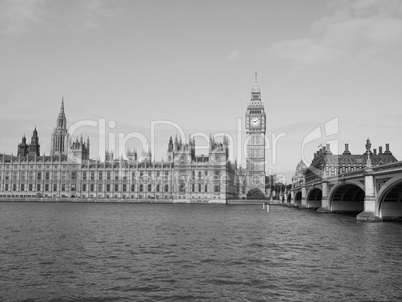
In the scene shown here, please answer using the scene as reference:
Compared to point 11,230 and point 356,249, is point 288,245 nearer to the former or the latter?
point 356,249

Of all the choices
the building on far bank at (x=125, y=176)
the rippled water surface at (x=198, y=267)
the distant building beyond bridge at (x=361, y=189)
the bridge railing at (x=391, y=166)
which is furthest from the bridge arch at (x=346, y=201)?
the building on far bank at (x=125, y=176)

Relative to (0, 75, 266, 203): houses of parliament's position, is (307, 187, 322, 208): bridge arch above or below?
below

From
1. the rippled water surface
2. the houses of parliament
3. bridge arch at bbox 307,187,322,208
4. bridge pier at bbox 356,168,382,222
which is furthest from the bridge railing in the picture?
the houses of parliament

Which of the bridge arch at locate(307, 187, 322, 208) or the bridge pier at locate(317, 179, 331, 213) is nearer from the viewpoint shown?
the bridge pier at locate(317, 179, 331, 213)

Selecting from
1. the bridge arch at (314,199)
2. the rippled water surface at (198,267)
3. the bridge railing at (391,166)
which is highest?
the bridge railing at (391,166)

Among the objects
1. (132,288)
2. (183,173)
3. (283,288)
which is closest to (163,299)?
(132,288)

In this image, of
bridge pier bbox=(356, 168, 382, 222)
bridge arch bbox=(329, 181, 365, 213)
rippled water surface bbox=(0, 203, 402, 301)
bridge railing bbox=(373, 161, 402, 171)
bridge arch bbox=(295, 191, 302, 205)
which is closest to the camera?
rippled water surface bbox=(0, 203, 402, 301)

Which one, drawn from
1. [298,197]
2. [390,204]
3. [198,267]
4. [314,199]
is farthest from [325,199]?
[198,267]

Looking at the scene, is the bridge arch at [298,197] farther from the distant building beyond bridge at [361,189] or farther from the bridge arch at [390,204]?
the bridge arch at [390,204]

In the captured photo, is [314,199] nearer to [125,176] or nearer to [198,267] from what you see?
[125,176]

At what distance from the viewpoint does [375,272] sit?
25.4 m

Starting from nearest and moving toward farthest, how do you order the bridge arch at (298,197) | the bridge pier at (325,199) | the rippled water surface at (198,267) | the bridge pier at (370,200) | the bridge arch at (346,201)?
the rippled water surface at (198,267) → the bridge pier at (370,200) → the bridge arch at (346,201) → the bridge pier at (325,199) → the bridge arch at (298,197)

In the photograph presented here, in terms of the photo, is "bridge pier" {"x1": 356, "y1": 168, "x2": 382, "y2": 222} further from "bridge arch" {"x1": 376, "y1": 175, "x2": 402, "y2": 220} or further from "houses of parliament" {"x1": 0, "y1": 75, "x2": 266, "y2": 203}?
"houses of parliament" {"x1": 0, "y1": 75, "x2": 266, "y2": 203}

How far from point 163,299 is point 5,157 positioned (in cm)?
18743
